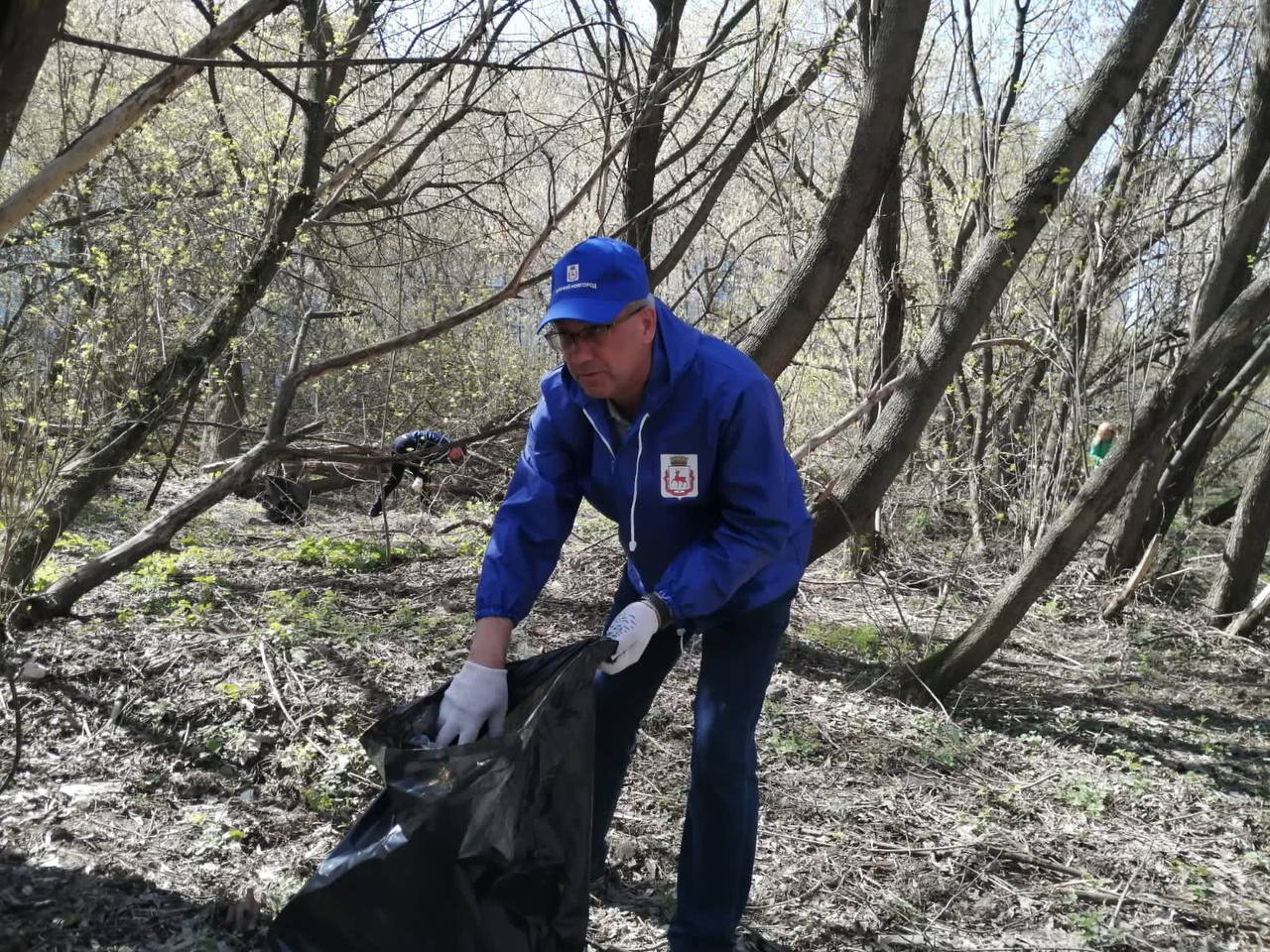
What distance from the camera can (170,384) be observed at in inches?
183

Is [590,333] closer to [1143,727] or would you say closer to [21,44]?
[21,44]

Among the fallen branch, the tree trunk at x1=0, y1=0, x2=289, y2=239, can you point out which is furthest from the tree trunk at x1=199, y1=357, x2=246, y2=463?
the fallen branch

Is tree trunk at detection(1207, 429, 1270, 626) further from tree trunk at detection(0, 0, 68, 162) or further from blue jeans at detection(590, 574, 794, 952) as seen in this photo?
tree trunk at detection(0, 0, 68, 162)

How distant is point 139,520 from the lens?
6.72 meters

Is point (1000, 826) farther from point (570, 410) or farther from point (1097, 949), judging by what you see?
point (570, 410)

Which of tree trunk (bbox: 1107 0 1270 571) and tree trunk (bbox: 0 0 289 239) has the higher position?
tree trunk (bbox: 1107 0 1270 571)

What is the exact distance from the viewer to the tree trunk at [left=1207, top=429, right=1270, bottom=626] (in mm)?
6480

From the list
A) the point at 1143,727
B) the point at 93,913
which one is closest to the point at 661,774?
the point at 93,913

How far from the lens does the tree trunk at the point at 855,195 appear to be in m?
3.97

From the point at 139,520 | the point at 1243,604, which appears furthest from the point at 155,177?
the point at 1243,604

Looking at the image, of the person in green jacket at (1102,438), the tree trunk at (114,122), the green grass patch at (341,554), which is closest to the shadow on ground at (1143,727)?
the green grass patch at (341,554)

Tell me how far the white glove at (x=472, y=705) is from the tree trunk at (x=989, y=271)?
2.46 metres

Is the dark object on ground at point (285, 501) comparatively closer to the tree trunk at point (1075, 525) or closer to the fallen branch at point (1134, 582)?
the tree trunk at point (1075, 525)

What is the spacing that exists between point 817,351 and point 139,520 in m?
Answer: 5.55
